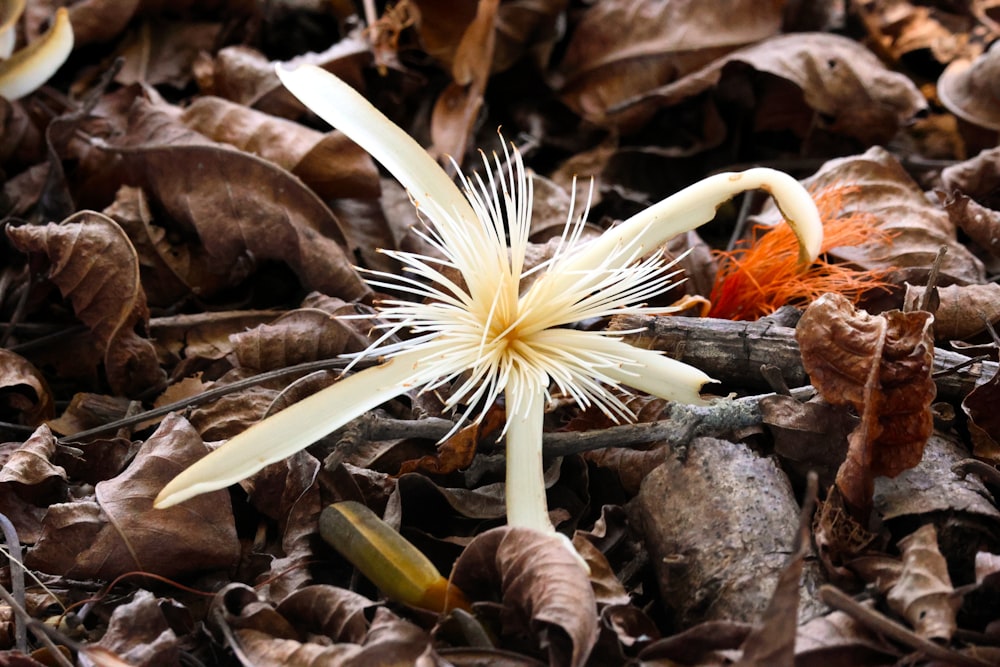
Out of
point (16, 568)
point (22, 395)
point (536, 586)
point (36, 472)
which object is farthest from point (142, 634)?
point (22, 395)

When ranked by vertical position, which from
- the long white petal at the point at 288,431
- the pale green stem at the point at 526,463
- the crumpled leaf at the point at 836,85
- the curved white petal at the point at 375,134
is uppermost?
the curved white petal at the point at 375,134

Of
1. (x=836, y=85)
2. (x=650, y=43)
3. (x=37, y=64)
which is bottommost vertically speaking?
(x=836, y=85)

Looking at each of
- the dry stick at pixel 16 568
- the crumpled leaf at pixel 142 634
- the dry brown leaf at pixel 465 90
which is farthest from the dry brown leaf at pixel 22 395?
the dry brown leaf at pixel 465 90

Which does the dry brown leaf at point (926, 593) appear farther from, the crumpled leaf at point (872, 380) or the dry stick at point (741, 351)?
the dry stick at point (741, 351)

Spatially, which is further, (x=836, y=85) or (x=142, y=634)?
(x=836, y=85)

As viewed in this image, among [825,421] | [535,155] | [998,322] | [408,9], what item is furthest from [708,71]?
[825,421]

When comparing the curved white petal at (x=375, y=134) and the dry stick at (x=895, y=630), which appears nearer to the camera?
the dry stick at (x=895, y=630)

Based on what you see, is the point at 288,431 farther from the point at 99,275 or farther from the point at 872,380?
the point at 872,380
